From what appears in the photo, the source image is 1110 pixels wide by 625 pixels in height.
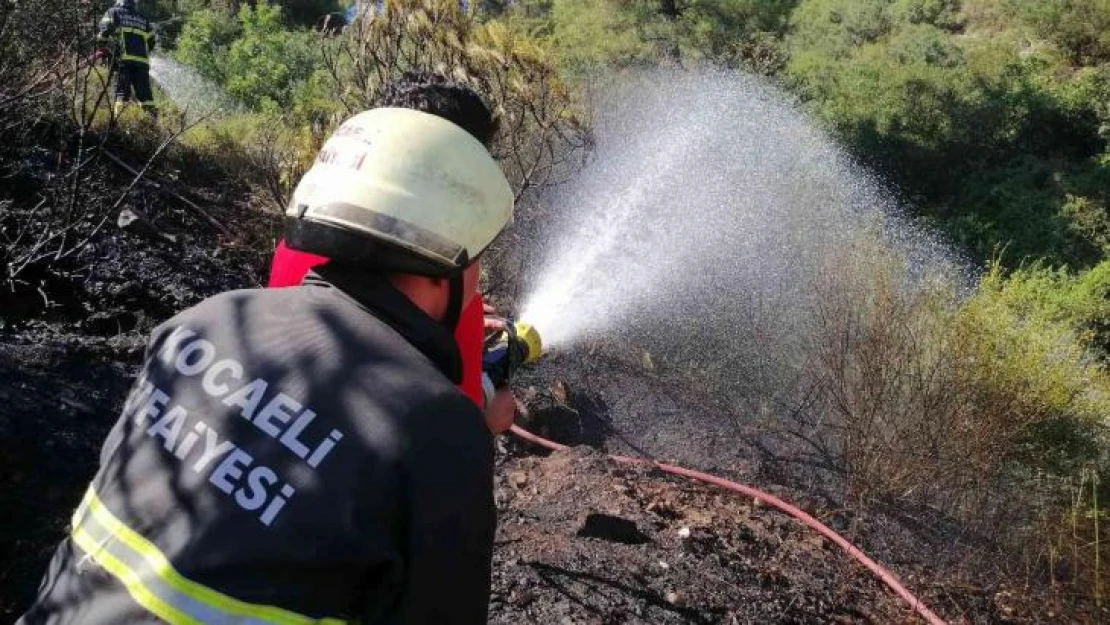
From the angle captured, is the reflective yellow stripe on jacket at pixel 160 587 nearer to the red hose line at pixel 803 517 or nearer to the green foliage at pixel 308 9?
the red hose line at pixel 803 517

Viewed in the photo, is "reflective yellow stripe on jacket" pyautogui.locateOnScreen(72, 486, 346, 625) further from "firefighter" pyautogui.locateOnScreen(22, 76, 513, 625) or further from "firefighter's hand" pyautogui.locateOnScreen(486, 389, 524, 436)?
"firefighter's hand" pyautogui.locateOnScreen(486, 389, 524, 436)

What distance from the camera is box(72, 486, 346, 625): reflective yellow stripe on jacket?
0.97 metres

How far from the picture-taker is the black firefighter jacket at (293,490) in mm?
Answer: 976

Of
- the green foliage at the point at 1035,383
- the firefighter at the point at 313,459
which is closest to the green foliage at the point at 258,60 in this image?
the green foliage at the point at 1035,383

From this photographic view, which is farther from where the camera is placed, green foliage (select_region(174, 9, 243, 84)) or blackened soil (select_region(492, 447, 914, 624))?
green foliage (select_region(174, 9, 243, 84))

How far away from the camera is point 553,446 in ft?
17.2

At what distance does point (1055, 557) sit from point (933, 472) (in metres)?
0.75

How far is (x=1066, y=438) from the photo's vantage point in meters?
5.95

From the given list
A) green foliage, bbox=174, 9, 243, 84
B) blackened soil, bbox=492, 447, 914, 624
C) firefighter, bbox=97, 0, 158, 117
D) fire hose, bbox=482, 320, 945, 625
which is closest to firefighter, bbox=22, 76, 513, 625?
fire hose, bbox=482, 320, 945, 625

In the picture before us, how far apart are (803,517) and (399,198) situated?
3912 mm

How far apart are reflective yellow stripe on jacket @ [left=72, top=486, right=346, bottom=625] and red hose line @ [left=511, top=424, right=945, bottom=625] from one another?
351 centimetres

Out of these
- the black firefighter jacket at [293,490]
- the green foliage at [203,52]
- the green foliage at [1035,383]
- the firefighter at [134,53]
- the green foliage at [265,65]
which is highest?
the black firefighter jacket at [293,490]

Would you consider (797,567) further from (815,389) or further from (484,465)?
(484,465)

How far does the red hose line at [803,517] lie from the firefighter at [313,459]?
3.40 meters
